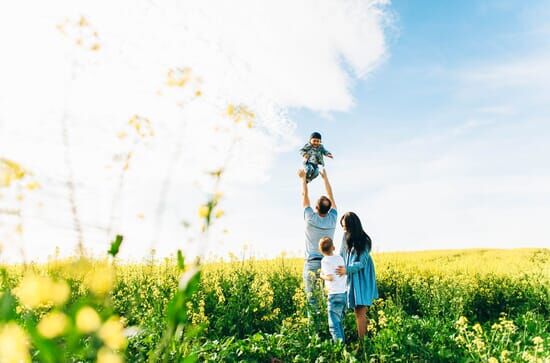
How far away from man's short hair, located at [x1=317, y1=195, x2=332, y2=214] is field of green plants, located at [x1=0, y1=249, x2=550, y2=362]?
3.76 ft

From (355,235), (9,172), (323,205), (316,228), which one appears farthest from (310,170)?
(9,172)

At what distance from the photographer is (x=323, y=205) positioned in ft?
20.3

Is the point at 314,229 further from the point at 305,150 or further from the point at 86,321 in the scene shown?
the point at 86,321

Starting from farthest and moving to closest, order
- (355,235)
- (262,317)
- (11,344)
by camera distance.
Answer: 1. (262,317)
2. (355,235)
3. (11,344)

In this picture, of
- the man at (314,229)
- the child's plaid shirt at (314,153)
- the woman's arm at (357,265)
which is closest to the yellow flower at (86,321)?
the woman's arm at (357,265)

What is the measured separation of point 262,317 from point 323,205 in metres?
1.95

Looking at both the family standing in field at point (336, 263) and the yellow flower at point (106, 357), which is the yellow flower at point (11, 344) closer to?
the yellow flower at point (106, 357)

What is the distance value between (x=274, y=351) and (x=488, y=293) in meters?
6.20

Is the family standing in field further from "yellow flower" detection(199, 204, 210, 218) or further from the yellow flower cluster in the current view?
the yellow flower cluster

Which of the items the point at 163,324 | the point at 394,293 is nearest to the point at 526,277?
the point at 394,293

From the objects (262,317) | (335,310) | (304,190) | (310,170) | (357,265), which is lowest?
(262,317)

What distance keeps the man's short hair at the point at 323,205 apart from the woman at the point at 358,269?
1.40 ft

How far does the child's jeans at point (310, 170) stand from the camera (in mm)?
6788

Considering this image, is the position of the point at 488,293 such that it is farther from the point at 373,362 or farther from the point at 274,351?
the point at 274,351
